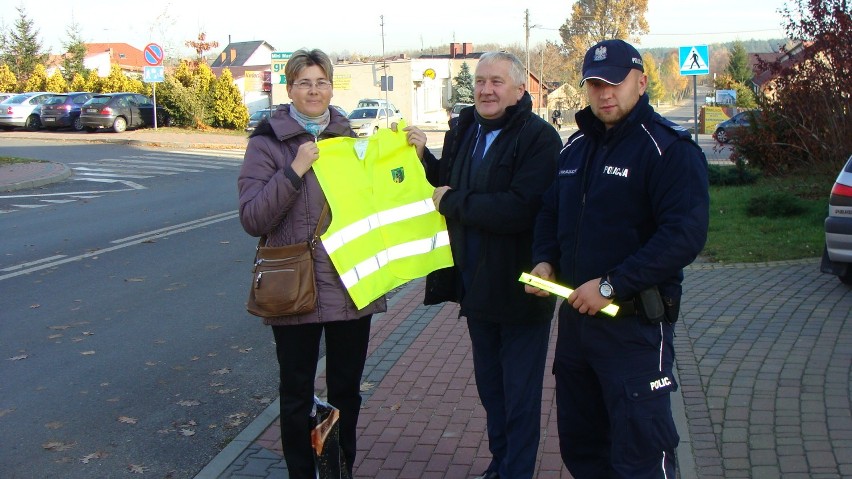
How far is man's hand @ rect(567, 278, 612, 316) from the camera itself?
3.09 meters

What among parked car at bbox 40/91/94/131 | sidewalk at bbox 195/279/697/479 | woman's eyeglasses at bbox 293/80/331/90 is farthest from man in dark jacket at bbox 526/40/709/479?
parked car at bbox 40/91/94/131

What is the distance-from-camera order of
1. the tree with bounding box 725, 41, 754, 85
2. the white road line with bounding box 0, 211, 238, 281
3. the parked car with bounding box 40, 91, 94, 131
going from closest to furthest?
the white road line with bounding box 0, 211, 238, 281 → the parked car with bounding box 40, 91, 94, 131 → the tree with bounding box 725, 41, 754, 85

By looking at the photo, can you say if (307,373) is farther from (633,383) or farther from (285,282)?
(633,383)

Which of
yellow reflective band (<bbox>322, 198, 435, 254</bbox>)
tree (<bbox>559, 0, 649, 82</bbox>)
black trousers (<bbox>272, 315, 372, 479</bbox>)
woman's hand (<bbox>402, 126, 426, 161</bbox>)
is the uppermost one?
tree (<bbox>559, 0, 649, 82</bbox>)

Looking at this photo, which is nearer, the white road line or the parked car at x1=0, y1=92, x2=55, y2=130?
the white road line

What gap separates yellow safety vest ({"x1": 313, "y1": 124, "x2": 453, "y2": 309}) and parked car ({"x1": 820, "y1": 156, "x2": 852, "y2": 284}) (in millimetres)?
5084

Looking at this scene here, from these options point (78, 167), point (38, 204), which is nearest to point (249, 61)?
point (78, 167)

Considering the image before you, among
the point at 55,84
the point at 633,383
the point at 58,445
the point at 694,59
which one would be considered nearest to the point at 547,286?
the point at 633,383

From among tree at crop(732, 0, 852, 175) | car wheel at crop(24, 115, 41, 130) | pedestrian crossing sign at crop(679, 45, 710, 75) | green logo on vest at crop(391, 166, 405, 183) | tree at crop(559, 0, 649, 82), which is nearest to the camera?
green logo on vest at crop(391, 166, 405, 183)

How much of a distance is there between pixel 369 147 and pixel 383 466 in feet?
5.62

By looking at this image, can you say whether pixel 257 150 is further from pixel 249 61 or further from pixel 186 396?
pixel 249 61

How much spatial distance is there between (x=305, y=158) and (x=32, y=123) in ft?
128

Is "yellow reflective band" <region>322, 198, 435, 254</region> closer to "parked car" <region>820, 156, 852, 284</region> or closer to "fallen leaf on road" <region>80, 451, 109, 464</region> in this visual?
"fallen leaf on road" <region>80, 451, 109, 464</region>

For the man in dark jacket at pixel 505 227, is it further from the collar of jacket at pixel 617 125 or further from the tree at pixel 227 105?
the tree at pixel 227 105
